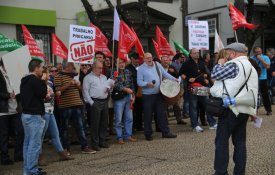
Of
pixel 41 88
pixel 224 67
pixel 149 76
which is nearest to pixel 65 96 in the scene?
pixel 41 88

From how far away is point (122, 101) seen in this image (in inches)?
355

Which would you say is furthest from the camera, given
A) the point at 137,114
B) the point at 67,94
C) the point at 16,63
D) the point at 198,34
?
the point at 198,34

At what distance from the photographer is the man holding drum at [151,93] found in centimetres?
909

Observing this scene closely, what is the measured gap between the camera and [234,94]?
526cm

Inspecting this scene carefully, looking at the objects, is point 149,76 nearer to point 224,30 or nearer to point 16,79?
point 16,79

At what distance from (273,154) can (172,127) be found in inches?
163

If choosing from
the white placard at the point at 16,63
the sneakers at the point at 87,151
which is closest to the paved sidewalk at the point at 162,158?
the sneakers at the point at 87,151

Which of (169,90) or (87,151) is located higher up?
(169,90)

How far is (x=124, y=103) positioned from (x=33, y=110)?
3021mm

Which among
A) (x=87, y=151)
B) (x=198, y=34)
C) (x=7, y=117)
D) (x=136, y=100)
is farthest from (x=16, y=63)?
(x=198, y=34)

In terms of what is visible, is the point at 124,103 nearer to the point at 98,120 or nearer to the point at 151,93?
the point at 151,93

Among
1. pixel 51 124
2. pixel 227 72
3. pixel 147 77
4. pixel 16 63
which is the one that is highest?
pixel 16 63

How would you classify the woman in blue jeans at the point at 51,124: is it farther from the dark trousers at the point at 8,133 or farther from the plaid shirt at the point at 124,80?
the plaid shirt at the point at 124,80

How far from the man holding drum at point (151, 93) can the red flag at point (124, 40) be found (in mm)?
467
